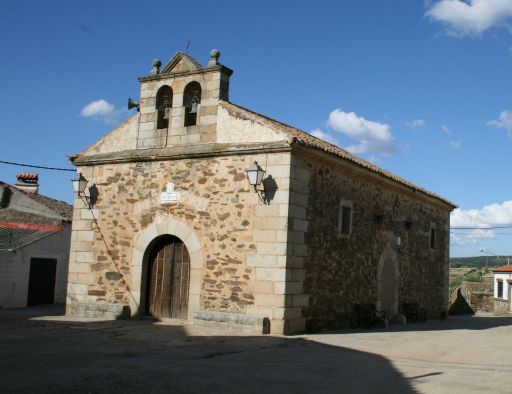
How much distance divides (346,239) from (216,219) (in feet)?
10.4

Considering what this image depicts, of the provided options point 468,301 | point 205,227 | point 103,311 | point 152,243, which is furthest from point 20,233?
point 468,301

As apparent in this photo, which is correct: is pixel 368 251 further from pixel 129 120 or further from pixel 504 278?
pixel 504 278

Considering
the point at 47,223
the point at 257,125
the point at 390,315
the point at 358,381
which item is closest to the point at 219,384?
the point at 358,381

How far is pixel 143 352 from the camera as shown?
834cm

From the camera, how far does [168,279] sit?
1238 centimetres

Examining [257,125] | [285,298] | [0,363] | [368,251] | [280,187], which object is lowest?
[0,363]

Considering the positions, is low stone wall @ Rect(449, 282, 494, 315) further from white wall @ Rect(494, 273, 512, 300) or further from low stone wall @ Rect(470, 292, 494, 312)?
white wall @ Rect(494, 273, 512, 300)

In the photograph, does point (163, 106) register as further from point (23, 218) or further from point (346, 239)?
point (23, 218)

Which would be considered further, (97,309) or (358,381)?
(97,309)

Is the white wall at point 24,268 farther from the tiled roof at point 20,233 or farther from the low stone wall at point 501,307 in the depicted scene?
the low stone wall at point 501,307

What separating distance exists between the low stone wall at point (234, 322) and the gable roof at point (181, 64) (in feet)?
17.0

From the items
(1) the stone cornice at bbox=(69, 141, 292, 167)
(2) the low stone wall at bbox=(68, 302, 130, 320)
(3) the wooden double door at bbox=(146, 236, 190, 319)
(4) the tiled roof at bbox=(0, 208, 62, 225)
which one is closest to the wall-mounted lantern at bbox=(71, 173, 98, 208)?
(1) the stone cornice at bbox=(69, 141, 292, 167)

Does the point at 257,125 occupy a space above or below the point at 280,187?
above

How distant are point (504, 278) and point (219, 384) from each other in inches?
1398
